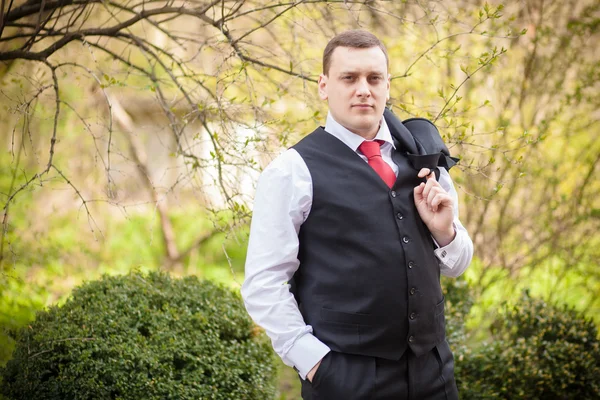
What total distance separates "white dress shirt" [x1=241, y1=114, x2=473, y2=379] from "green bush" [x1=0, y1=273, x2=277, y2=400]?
1103 mm

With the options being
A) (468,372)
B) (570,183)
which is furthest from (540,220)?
(468,372)

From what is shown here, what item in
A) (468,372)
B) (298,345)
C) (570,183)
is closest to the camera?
(298,345)

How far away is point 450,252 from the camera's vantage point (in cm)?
228

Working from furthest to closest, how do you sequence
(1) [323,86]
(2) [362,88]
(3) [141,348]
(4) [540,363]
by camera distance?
1. (4) [540,363]
2. (3) [141,348]
3. (1) [323,86]
4. (2) [362,88]

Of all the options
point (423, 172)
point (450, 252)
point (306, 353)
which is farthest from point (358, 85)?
point (306, 353)

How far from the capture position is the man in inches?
81.1

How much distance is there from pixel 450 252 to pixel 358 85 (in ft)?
2.29

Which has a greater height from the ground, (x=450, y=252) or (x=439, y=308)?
(x=450, y=252)

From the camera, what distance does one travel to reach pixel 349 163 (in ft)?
7.07

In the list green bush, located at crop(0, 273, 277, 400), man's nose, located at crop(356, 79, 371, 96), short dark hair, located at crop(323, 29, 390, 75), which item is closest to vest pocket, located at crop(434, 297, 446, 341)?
man's nose, located at crop(356, 79, 371, 96)

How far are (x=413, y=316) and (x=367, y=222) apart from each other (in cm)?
36

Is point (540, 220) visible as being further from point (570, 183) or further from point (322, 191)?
point (322, 191)

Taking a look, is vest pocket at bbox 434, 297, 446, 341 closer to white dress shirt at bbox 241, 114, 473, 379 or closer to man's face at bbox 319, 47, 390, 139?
white dress shirt at bbox 241, 114, 473, 379

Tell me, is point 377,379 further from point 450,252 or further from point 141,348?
point 141,348
